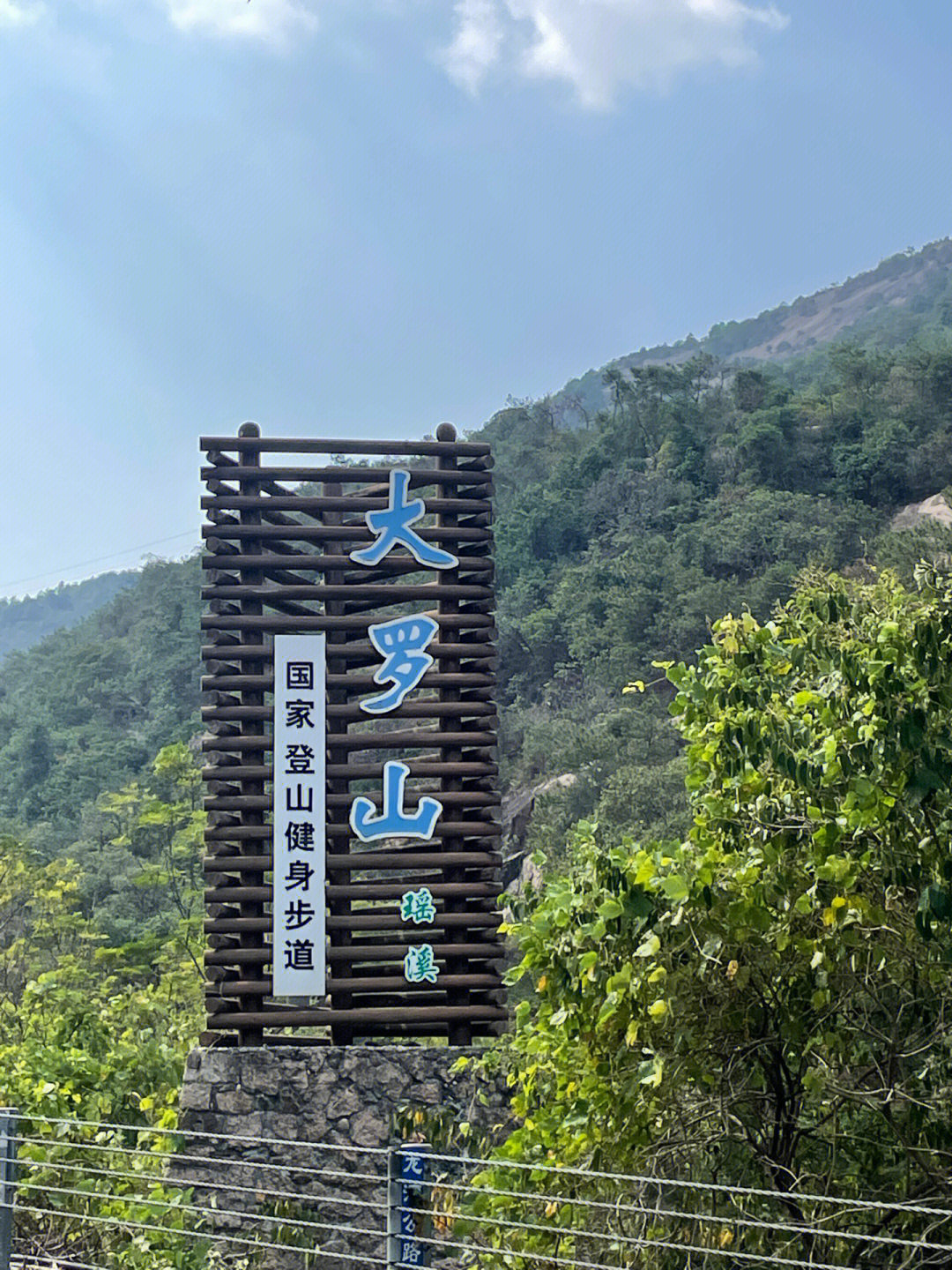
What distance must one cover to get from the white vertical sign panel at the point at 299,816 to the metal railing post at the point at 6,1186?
1945 millimetres

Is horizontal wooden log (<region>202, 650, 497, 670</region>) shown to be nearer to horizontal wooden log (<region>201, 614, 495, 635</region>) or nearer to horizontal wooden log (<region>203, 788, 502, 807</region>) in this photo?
horizontal wooden log (<region>201, 614, 495, 635</region>)

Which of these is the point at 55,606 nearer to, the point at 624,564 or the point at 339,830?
the point at 624,564

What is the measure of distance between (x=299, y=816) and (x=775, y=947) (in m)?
3.03

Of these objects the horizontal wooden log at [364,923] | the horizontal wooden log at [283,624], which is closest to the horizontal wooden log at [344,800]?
the horizontal wooden log at [364,923]

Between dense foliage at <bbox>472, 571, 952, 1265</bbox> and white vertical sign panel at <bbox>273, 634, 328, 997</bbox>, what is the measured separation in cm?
211

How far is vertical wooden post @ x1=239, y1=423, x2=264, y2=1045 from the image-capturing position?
6.89 meters

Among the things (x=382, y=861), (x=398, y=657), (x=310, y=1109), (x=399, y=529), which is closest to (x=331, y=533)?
(x=399, y=529)

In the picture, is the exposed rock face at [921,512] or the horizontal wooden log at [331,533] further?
the exposed rock face at [921,512]

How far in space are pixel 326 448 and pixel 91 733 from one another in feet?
114

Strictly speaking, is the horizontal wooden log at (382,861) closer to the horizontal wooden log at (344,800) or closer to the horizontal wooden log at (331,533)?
the horizontal wooden log at (344,800)

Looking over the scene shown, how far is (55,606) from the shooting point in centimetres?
9169

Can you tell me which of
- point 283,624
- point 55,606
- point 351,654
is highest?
point 55,606

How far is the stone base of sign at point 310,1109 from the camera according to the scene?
671cm

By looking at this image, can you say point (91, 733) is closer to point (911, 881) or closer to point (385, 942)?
point (385, 942)
